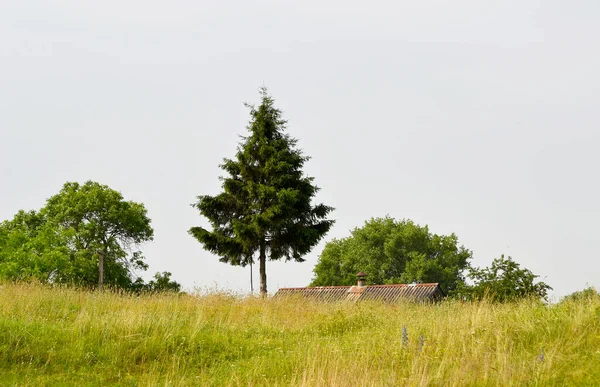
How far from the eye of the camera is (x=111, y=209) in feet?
151

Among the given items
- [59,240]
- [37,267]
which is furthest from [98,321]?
[59,240]

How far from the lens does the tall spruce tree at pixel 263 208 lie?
3400 centimetres

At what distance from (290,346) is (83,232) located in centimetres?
3637

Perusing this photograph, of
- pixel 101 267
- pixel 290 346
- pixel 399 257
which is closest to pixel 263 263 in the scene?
pixel 101 267

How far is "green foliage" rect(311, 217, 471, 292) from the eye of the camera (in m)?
55.7

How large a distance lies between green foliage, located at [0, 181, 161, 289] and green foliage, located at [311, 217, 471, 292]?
2180 centimetres

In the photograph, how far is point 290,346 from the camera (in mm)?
13297

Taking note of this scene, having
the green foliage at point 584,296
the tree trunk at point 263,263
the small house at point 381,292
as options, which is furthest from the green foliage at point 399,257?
the green foliage at point 584,296

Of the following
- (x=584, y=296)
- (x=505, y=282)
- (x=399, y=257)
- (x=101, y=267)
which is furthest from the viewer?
(x=399, y=257)

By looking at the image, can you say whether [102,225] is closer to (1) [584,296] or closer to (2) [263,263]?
(2) [263,263]

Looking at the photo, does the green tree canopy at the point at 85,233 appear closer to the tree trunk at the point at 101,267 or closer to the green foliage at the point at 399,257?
the tree trunk at the point at 101,267

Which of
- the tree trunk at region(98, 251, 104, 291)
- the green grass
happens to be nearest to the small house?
the tree trunk at region(98, 251, 104, 291)

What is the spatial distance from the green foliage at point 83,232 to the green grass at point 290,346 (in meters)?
27.6

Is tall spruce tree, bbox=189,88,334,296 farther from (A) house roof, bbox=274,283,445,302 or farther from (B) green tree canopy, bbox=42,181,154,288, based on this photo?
(B) green tree canopy, bbox=42,181,154,288
